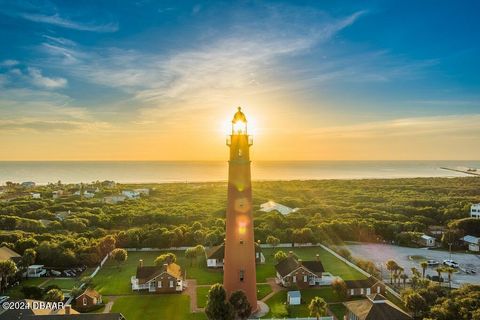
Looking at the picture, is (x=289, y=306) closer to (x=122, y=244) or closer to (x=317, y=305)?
(x=317, y=305)

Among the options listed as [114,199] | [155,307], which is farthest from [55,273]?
[114,199]

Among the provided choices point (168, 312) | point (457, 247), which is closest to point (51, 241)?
point (168, 312)

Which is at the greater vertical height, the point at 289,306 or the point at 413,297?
the point at 413,297

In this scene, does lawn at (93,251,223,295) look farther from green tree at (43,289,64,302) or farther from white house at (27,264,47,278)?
white house at (27,264,47,278)

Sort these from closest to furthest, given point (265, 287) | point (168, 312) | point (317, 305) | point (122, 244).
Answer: point (317, 305) → point (168, 312) → point (265, 287) → point (122, 244)

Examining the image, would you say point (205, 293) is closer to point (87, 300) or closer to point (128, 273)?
point (87, 300)
